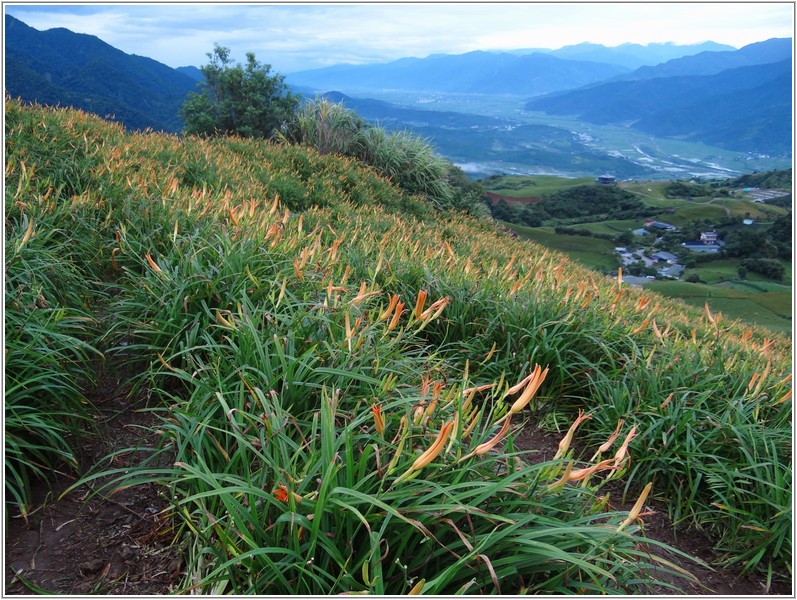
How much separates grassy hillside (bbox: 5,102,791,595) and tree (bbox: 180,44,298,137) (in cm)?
1100

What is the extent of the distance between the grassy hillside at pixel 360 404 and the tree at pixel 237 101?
11.0 metres

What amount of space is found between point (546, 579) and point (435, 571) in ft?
1.12

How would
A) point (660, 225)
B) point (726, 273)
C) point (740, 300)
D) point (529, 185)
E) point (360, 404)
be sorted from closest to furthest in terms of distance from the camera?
point (360, 404) < point (740, 300) < point (726, 273) < point (660, 225) < point (529, 185)

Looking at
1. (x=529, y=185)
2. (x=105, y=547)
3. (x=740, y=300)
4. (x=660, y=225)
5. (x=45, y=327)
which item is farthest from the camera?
(x=529, y=185)

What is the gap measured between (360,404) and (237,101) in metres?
15.9

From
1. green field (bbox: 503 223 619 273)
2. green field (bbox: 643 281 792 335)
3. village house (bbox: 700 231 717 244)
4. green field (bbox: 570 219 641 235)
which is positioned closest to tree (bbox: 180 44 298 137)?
green field (bbox: 643 281 792 335)

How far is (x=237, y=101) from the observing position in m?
15.9

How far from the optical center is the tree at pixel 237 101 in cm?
1523

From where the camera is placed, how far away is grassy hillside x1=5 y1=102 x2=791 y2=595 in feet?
5.08

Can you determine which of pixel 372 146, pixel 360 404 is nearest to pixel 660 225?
pixel 372 146

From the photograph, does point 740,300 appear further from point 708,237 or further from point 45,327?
point 45,327

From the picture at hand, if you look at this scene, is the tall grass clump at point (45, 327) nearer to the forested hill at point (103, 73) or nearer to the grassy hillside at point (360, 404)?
the grassy hillside at point (360, 404)

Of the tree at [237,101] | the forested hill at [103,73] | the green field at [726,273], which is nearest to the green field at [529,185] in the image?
the green field at [726,273]

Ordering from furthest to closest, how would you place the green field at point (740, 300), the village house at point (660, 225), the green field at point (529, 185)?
the green field at point (529, 185), the village house at point (660, 225), the green field at point (740, 300)
